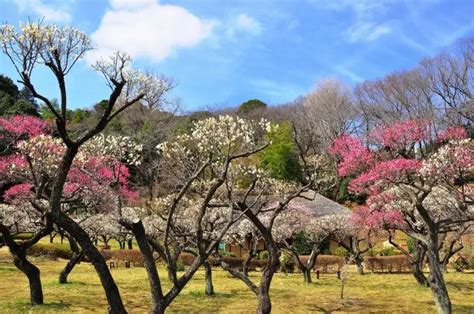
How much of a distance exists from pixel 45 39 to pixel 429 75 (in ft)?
155

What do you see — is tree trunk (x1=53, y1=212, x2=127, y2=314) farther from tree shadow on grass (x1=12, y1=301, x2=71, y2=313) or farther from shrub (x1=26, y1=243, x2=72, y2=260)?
shrub (x1=26, y1=243, x2=72, y2=260)

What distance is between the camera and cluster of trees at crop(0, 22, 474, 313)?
8977 millimetres

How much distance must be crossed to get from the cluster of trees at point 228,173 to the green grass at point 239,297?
3.45ft

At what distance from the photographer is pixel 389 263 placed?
3247 cm

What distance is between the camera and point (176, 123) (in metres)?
52.8

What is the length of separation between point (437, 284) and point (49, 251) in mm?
27952

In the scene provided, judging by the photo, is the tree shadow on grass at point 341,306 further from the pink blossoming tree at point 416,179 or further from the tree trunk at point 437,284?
the tree trunk at point 437,284

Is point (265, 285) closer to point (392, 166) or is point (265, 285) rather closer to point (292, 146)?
point (392, 166)

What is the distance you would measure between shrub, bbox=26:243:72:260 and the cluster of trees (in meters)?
2.11

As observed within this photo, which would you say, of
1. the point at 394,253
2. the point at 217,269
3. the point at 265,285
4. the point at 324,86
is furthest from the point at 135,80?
the point at 324,86

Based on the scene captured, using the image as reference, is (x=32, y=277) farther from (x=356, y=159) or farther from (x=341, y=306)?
(x=356, y=159)

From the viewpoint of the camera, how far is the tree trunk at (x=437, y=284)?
13298 millimetres

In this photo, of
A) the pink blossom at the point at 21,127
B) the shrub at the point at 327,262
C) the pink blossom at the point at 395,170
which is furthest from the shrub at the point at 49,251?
the pink blossom at the point at 395,170

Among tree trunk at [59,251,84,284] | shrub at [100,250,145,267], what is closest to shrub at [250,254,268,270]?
shrub at [100,250,145,267]
